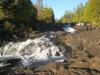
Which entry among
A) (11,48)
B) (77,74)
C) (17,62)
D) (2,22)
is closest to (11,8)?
(2,22)

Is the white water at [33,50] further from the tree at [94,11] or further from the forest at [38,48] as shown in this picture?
the tree at [94,11]

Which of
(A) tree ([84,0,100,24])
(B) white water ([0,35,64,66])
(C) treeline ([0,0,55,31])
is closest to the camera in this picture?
(B) white water ([0,35,64,66])

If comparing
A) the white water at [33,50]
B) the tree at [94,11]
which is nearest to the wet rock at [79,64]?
the white water at [33,50]

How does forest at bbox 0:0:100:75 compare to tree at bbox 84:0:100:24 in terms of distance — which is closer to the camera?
forest at bbox 0:0:100:75

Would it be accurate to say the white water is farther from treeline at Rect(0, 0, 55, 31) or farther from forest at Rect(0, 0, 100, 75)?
treeline at Rect(0, 0, 55, 31)

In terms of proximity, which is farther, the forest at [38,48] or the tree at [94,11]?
the tree at [94,11]

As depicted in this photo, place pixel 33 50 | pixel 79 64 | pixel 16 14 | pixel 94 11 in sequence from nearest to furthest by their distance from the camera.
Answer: pixel 79 64
pixel 33 50
pixel 16 14
pixel 94 11

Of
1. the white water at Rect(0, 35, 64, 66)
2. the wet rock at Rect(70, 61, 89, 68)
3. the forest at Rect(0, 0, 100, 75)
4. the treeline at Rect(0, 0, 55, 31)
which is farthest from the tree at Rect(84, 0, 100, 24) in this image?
the wet rock at Rect(70, 61, 89, 68)

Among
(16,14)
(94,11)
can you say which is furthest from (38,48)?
(94,11)

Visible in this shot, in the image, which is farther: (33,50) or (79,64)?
(33,50)

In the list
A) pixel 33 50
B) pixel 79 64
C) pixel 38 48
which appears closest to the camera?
pixel 79 64

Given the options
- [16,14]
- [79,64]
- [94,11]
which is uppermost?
[94,11]

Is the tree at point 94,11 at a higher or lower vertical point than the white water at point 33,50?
higher

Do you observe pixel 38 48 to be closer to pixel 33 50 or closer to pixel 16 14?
pixel 33 50
